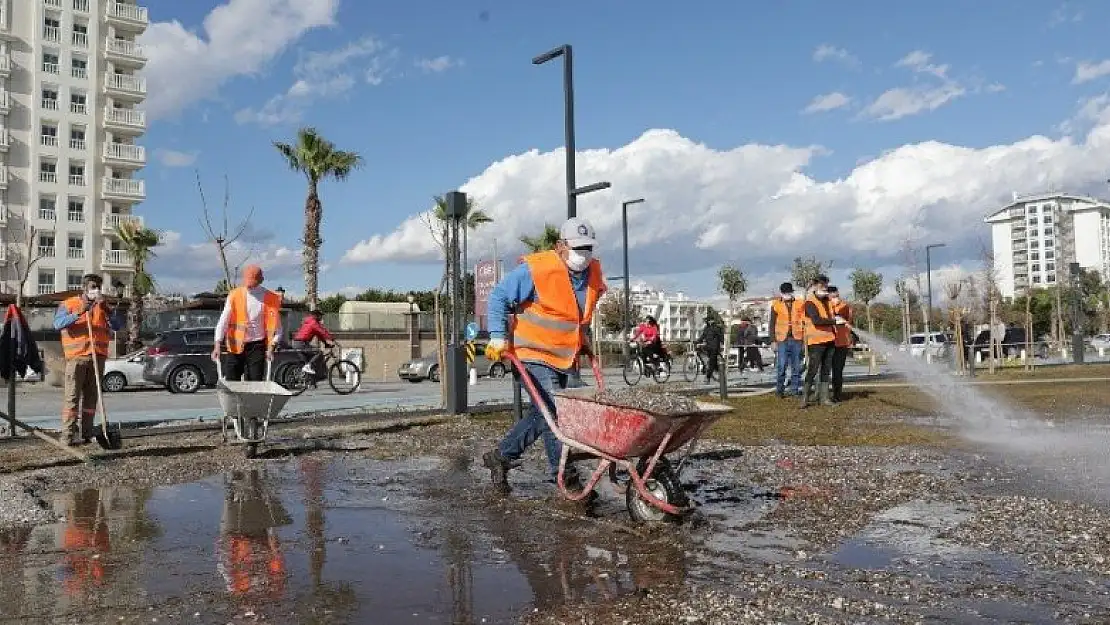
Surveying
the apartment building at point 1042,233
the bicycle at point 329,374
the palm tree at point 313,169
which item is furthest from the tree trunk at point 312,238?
the apartment building at point 1042,233

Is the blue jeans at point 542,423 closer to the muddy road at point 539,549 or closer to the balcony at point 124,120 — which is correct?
the muddy road at point 539,549

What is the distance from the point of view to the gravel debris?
5.41 metres

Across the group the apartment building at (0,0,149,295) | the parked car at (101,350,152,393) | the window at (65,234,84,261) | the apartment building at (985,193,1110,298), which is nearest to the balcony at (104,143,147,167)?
the apartment building at (0,0,149,295)

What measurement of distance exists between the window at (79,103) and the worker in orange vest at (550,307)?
63136mm

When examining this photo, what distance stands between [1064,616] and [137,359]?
2405 cm

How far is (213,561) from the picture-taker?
4.66 m

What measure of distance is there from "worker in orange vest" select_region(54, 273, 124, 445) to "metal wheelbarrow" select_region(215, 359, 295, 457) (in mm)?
1892

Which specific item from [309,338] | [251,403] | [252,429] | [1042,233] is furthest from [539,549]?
[1042,233]

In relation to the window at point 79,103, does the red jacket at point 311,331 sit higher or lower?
lower

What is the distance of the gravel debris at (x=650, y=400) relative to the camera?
17.7 ft

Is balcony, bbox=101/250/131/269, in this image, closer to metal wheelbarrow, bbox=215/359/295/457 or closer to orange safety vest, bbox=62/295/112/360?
orange safety vest, bbox=62/295/112/360

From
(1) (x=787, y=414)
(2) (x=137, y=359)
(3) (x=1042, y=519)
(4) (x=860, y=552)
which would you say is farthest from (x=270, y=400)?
(2) (x=137, y=359)

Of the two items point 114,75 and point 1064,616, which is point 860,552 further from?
point 114,75

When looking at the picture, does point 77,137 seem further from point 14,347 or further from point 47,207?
point 14,347
